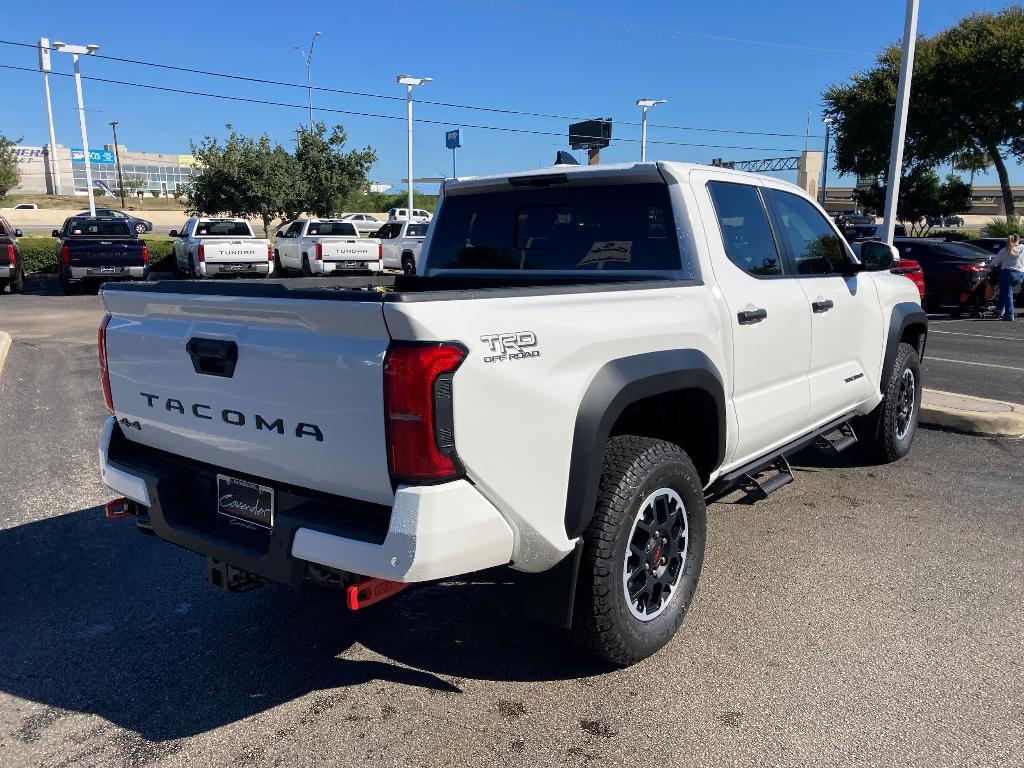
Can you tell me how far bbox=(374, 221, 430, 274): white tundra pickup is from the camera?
2347 centimetres

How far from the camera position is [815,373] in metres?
4.55

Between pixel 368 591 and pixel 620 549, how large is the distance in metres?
0.94

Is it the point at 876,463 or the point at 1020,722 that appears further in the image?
the point at 876,463

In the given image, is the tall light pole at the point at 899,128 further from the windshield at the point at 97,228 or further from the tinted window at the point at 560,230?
the windshield at the point at 97,228

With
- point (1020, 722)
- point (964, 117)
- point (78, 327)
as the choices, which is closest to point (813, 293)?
point (1020, 722)

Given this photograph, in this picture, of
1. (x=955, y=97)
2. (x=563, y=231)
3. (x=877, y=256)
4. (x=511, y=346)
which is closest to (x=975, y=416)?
(x=877, y=256)

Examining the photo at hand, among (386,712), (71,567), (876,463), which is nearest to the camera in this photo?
(386,712)

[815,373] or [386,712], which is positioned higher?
[815,373]

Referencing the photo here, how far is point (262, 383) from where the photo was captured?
8.89ft

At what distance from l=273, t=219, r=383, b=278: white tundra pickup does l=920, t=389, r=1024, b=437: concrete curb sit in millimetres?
14628

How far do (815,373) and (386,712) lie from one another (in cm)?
297

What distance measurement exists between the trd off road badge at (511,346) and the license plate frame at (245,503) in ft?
3.18

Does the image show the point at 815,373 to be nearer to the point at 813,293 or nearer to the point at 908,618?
the point at 813,293

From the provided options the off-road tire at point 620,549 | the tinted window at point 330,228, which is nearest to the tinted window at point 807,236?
the off-road tire at point 620,549
